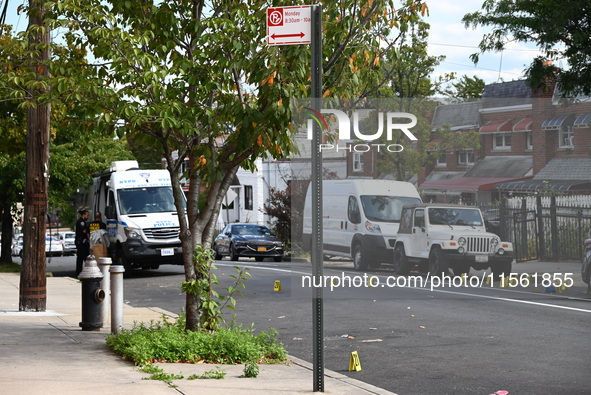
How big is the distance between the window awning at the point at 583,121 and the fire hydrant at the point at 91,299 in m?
7.00

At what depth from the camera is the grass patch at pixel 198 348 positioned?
906 centimetres

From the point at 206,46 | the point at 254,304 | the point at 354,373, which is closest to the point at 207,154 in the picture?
the point at 206,46

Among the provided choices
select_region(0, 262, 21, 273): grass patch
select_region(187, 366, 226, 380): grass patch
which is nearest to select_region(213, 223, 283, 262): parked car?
select_region(0, 262, 21, 273): grass patch

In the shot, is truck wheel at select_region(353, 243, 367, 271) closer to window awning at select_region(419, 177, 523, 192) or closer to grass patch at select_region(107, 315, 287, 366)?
window awning at select_region(419, 177, 523, 192)

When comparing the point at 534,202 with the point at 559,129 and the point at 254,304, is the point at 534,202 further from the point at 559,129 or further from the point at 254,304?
the point at 254,304

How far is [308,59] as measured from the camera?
9.08 m

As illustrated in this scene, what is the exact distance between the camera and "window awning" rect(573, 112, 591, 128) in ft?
23.2

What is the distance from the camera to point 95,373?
27.4ft

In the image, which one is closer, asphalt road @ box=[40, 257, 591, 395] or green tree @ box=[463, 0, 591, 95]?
asphalt road @ box=[40, 257, 591, 395]

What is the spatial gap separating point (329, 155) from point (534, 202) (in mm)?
1931

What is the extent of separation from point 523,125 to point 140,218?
56.9 feet

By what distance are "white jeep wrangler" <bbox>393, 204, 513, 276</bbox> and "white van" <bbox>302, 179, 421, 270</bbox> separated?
0.55 feet

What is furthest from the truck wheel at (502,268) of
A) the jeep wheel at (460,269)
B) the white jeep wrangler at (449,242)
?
the jeep wheel at (460,269)

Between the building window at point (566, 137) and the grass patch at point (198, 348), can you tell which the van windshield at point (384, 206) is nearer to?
the building window at point (566, 137)
